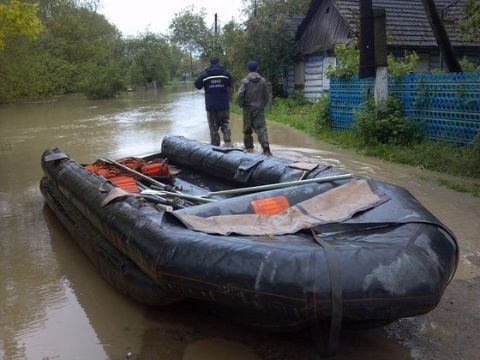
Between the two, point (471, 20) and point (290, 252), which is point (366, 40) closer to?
point (471, 20)

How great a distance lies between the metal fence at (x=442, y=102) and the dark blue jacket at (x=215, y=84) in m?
3.15

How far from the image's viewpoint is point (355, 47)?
525 inches

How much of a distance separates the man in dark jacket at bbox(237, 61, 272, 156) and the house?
26.3ft

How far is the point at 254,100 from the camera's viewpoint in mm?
9594

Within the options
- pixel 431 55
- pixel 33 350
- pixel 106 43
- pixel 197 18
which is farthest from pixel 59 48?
pixel 33 350

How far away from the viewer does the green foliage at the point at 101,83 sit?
3658 cm

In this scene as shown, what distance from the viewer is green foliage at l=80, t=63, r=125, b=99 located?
120ft

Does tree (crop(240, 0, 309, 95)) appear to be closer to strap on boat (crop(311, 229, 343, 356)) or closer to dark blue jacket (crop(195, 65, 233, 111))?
dark blue jacket (crop(195, 65, 233, 111))

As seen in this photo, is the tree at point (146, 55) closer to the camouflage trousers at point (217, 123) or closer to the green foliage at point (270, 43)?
the green foliage at point (270, 43)

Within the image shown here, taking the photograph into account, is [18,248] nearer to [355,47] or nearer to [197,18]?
[355,47]

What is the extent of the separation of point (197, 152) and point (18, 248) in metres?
2.35

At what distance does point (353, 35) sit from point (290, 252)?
14.9m

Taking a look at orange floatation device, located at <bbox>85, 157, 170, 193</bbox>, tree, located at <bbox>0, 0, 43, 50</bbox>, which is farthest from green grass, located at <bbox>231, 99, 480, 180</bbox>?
tree, located at <bbox>0, 0, 43, 50</bbox>

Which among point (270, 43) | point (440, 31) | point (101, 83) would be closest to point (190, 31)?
point (101, 83)
